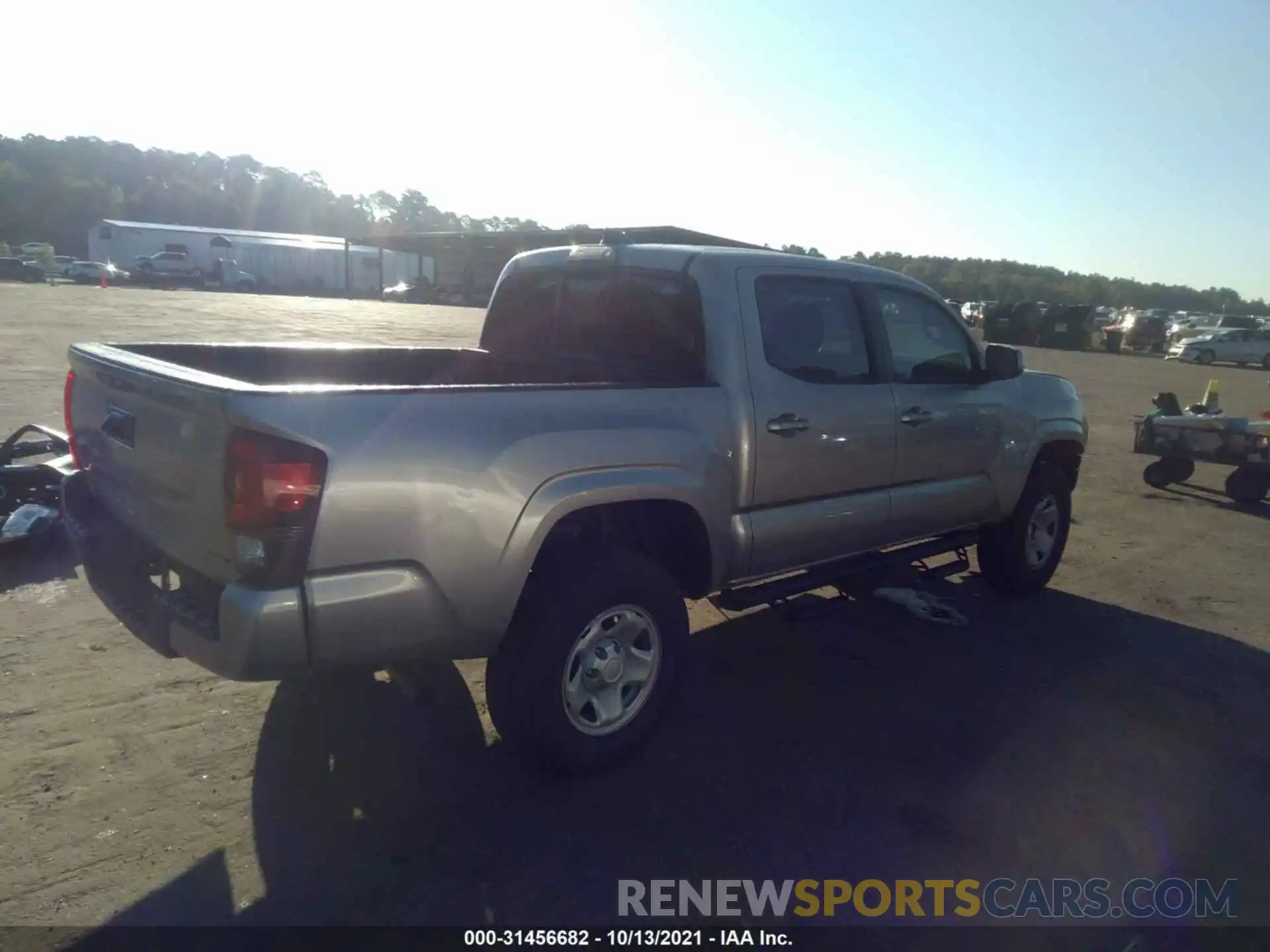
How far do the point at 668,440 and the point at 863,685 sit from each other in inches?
73.2

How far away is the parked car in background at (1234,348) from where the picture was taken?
3581 centimetres

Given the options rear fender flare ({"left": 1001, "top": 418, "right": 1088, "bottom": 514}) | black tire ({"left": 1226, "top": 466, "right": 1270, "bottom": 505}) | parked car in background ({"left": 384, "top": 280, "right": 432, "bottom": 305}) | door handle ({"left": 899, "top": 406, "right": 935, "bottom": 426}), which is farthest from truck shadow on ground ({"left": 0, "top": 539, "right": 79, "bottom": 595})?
parked car in background ({"left": 384, "top": 280, "right": 432, "bottom": 305})

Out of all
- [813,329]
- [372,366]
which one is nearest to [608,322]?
[813,329]

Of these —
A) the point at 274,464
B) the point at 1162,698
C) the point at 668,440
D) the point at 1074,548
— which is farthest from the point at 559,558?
the point at 1074,548

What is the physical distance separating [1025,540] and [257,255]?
68.6 metres

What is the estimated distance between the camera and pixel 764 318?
13.5ft

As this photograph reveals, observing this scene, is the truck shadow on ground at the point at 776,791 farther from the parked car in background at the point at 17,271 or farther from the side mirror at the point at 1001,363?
the parked car in background at the point at 17,271

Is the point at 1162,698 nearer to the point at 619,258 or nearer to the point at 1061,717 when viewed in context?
the point at 1061,717

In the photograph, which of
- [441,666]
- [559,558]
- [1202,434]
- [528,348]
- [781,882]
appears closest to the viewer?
[781,882]

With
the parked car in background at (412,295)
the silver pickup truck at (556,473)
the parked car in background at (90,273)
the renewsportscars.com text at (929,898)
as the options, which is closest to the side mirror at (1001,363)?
the silver pickup truck at (556,473)

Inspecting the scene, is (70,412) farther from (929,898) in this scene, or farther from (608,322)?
(929,898)

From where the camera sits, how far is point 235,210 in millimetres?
109688

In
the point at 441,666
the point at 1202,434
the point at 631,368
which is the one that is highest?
the point at 631,368

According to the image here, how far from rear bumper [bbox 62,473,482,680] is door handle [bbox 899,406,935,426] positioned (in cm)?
262
